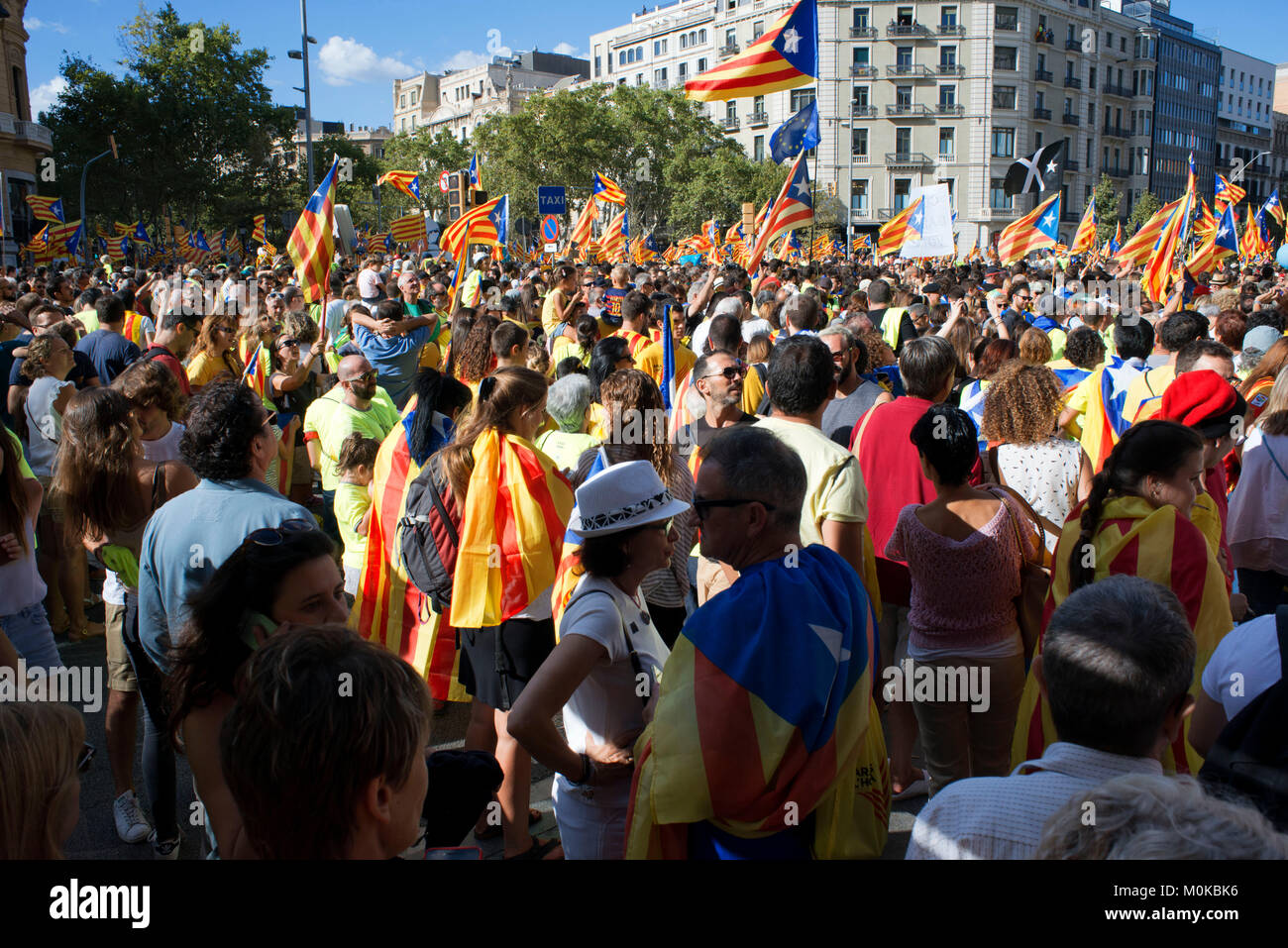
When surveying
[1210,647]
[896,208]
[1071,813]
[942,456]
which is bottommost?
[1210,647]

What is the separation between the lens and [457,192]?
53.2 feet

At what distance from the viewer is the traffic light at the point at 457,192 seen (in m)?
14.4

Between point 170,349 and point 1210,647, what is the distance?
7.01 metres

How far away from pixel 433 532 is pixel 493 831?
1.29 m

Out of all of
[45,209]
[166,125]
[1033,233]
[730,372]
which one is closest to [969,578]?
[730,372]

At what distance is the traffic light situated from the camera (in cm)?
1441

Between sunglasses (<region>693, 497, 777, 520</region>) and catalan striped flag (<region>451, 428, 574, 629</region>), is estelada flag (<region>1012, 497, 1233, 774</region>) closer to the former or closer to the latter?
sunglasses (<region>693, 497, 777, 520</region>)

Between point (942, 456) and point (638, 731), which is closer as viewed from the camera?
point (638, 731)

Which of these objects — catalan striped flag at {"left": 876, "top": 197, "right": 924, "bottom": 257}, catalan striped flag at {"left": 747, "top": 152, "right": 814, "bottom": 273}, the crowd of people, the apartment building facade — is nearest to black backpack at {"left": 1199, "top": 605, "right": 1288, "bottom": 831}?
the crowd of people

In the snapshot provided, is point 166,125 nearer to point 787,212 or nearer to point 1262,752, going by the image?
point 787,212

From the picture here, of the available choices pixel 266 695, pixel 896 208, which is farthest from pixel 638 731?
pixel 896 208

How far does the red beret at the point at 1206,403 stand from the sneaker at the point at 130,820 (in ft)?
16.2
